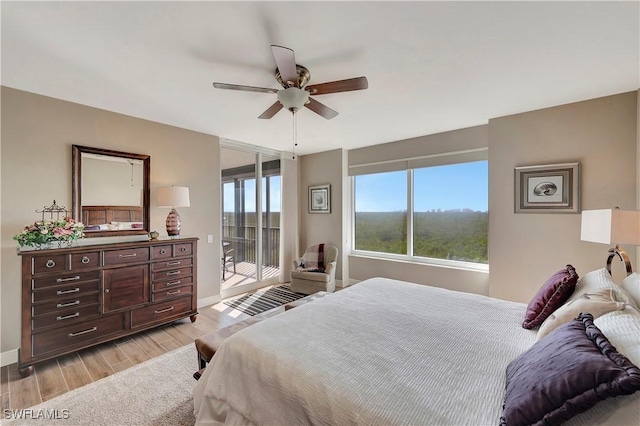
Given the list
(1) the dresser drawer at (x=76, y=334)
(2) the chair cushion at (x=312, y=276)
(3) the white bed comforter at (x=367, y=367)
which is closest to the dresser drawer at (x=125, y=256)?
(1) the dresser drawer at (x=76, y=334)

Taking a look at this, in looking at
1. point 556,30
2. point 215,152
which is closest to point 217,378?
point 556,30

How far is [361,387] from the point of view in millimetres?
1091

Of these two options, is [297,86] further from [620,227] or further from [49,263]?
[49,263]

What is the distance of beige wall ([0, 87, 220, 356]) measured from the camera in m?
2.39

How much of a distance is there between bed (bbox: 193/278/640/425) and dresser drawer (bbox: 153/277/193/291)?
5.85ft

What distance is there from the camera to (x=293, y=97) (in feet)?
6.81

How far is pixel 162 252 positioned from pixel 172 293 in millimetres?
516

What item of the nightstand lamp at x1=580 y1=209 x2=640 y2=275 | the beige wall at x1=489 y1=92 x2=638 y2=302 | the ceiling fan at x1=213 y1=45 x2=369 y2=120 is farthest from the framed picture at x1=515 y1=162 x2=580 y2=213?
the ceiling fan at x1=213 y1=45 x2=369 y2=120

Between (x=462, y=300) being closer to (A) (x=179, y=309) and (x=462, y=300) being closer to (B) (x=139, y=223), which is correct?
(A) (x=179, y=309)

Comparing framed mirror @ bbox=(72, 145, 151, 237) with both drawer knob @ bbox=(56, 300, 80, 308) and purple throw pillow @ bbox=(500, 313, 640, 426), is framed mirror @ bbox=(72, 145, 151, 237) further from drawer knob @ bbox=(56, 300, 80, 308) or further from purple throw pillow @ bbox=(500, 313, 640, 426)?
purple throw pillow @ bbox=(500, 313, 640, 426)

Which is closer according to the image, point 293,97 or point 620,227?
point 620,227

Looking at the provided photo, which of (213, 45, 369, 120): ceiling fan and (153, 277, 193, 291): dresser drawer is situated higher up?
(213, 45, 369, 120): ceiling fan

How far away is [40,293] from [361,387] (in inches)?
112

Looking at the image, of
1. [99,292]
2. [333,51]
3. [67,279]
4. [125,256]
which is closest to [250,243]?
[125,256]
